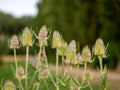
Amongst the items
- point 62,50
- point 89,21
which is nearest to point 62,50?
point 62,50

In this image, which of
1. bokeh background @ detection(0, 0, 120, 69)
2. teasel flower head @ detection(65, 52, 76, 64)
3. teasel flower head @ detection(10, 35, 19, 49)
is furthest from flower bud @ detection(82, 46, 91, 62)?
bokeh background @ detection(0, 0, 120, 69)

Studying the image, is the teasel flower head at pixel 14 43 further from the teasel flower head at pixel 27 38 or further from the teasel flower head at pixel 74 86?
the teasel flower head at pixel 74 86

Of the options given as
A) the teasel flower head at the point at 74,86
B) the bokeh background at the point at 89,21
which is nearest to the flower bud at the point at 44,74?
the teasel flower head at the point at 74,86

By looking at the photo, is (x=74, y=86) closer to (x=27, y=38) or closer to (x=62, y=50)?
(x=62, y=50)

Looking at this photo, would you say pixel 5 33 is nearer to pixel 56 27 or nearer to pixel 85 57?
pixel 56 27

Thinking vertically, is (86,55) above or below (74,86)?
above

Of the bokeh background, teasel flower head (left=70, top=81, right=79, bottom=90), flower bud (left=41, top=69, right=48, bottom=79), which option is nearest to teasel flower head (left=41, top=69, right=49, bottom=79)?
flower bud (left=41, top=69, right=48, bottom=79)

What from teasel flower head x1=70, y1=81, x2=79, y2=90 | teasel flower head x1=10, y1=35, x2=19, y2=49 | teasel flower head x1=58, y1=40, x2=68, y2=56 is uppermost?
teasel flower head x1=10, y1=35, x2=19, y2=49

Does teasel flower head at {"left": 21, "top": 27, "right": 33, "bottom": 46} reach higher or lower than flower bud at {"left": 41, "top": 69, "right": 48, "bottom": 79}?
higher

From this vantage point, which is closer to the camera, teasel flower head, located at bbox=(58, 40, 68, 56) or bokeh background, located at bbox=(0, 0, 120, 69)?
teasel flower head, located at bbox=(58, 40, 68, 56)

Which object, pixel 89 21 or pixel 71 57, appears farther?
pixel 89 21

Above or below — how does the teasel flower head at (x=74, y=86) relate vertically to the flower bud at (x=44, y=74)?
below

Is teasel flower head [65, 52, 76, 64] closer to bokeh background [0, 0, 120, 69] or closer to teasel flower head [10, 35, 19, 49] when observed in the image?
teasel flower head [10, 35, 19, 49]

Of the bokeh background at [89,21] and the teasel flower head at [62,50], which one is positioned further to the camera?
the bokeh background at [89,21]
